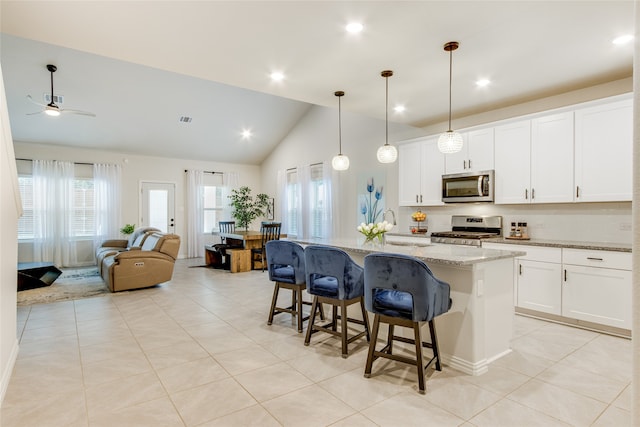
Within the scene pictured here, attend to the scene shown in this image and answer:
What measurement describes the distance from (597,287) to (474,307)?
71.4 inches

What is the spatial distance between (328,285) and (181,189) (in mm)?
7303

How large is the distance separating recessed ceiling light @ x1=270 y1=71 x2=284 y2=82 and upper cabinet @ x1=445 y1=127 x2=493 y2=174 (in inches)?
106

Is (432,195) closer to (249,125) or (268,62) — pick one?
(268,62)

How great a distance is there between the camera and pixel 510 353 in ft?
9.72

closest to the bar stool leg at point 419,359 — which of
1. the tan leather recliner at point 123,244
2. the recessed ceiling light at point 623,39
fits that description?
→ the recessed ceiling light at point 623,39

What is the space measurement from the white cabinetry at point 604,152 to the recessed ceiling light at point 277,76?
10.8 feet

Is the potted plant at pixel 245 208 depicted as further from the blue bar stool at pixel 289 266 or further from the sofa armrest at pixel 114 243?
the blue bar stool at pixel 289 266

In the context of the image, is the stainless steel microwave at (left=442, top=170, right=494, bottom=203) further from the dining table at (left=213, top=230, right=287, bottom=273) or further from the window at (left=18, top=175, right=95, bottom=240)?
the window at (left=18, top=175, right=95, bottom=240)

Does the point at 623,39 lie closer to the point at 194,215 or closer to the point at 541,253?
the point at 541,253

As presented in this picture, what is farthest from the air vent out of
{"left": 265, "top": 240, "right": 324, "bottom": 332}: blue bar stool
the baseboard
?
{"left": 265, "top": 240, "right": 324, "bottom": 332}: blue bar stool

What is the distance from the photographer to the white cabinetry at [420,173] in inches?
205

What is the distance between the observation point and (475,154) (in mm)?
4707

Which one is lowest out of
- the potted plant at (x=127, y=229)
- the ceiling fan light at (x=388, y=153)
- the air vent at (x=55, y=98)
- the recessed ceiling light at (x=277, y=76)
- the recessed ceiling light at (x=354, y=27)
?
the potted plant at (x=127, y=229)

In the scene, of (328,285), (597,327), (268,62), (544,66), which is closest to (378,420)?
(328,285)
